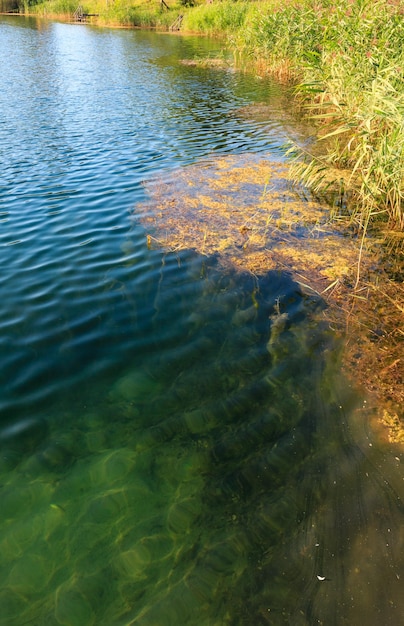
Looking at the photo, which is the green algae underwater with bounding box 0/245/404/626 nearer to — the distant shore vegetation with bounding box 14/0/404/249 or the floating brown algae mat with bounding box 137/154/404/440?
the floating brown algae mat with bounding box 137/154/404/440

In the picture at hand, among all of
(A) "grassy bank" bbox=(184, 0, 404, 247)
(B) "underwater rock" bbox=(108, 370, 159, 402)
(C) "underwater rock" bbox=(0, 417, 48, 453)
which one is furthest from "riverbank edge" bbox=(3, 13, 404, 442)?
(C) "underwater rock" bbox=(0, 417, 48, 453)

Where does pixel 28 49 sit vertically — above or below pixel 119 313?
above

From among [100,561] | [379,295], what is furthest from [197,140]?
[100,561]

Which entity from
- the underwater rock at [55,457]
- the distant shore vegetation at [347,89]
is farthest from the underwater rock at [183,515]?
the distant shore vegetation at [347,89]

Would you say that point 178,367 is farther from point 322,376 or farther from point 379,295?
point 379,295

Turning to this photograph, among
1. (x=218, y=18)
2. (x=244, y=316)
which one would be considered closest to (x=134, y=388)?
(x=244, y=316)

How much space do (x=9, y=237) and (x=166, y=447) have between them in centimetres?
541

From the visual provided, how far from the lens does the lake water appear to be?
2752mm

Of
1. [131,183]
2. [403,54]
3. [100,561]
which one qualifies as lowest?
[100,561]

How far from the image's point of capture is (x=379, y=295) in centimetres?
579

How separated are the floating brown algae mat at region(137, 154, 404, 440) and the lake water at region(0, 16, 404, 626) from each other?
0.31 meters

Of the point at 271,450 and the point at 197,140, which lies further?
the point at 197,140

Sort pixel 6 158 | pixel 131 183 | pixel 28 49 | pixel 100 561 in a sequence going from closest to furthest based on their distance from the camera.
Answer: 1. pixel 100 561
2. pixel 131 183
3. pixel 6 158
4. pixel 28 49

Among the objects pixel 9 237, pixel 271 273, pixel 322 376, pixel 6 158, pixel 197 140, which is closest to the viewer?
pixel 322 376
